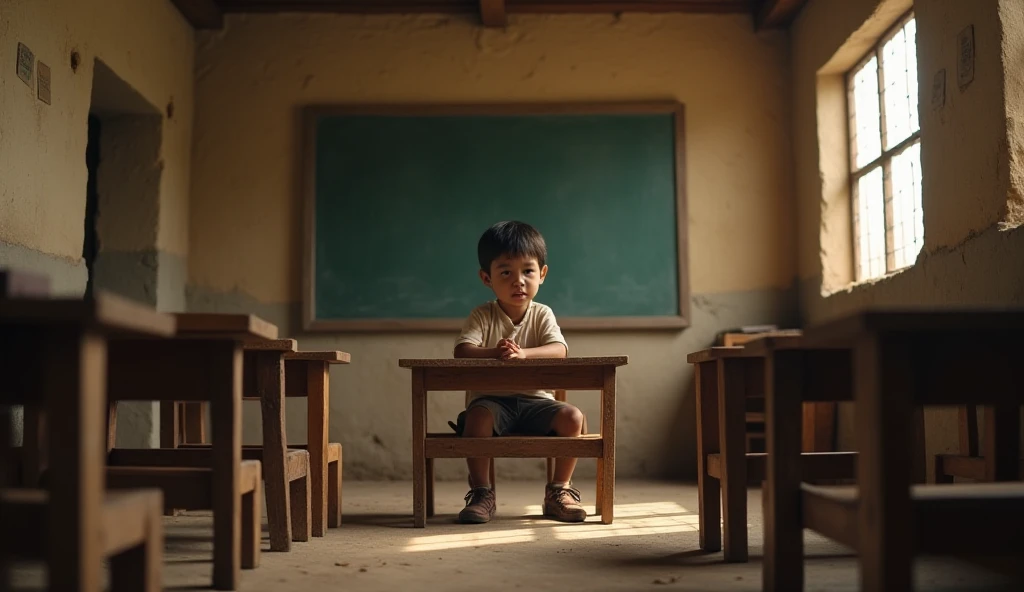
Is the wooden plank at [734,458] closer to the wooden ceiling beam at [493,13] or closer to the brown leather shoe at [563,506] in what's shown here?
the brown leather shoe at [563,506]

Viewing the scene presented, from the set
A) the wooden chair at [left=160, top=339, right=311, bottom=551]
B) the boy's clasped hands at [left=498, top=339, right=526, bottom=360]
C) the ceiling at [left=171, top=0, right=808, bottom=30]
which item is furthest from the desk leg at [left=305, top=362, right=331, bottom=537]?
the ceiling at [left=171, top=0, right=808, bottom=30]

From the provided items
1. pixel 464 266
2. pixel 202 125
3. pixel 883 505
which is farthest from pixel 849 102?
pixel 883 505

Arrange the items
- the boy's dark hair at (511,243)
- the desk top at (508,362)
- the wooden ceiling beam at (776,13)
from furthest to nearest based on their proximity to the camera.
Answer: the wooden ceiling beam at (776,13)
the boy's dark hair at (511,243)
the desk top at (508,362)

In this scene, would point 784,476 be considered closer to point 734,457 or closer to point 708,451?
point 734,457

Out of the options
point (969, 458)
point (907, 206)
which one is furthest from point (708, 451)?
point (907, 206)

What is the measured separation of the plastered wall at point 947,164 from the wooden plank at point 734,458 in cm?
116

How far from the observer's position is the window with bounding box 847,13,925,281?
4219 mm

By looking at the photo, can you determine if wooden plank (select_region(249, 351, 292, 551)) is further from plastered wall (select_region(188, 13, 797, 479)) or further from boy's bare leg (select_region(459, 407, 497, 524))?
plastered wall (select_region(188, 13, 797, 479))

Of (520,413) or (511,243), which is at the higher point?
(511,243)

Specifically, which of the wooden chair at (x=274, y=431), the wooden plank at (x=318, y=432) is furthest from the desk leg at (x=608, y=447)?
the wooden chair at (x=274, y=431)

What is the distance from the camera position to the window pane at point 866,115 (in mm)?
4738

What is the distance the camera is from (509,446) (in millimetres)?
3217

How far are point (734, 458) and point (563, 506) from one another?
1.07m

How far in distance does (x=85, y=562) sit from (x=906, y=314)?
1.26 meters
